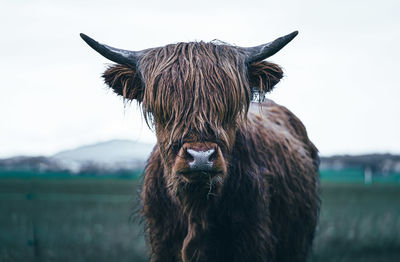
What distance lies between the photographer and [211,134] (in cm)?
329

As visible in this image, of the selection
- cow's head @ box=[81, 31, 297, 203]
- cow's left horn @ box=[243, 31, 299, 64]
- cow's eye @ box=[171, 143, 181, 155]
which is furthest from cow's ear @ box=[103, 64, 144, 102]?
cow's left horn @ box=[243, 31, 299, 64]

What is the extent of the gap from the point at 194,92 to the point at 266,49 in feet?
2.51

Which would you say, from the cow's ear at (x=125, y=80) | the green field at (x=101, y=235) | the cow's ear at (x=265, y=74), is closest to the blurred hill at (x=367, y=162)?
the green field at (x=101, y=235)

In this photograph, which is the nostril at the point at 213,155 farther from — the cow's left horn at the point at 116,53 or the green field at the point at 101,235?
the green field at the point at 101,235

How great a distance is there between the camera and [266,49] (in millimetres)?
3799

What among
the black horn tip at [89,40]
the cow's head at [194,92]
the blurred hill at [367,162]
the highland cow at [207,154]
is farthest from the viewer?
the blurred hill at [367,162]

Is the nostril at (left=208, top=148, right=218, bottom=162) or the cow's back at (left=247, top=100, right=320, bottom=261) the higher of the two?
the nostril at (left=208, top=148, right=218, bottom=162)

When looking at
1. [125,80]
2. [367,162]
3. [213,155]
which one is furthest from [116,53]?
[367,162]

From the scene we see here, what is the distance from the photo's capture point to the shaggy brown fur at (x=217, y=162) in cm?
337

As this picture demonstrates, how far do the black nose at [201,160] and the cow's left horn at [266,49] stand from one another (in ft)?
3.56

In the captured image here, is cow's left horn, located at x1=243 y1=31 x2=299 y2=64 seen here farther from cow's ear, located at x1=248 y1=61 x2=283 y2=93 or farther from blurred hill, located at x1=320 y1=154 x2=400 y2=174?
blurred hill, located at x1=320 y1=154 x2=400 y2=174

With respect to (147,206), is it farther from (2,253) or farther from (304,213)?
(2,253)

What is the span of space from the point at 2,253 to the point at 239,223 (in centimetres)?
547

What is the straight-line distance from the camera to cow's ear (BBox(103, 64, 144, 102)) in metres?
3.91
